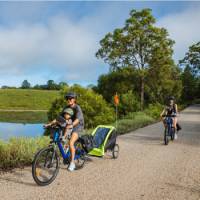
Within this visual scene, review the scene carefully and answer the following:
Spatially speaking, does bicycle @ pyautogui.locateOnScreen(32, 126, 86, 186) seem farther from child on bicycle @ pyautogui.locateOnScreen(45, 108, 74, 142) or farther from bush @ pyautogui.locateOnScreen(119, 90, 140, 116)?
bush @ pyautogui.locateOnScreen(119, 90, 140, 116)

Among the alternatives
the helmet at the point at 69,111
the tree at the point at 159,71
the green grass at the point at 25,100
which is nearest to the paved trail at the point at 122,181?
the helmet at the point at 69,111

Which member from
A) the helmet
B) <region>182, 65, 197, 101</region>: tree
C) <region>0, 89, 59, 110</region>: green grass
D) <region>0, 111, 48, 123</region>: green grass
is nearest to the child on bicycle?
the helmet

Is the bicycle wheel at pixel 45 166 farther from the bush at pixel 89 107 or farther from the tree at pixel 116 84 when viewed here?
the tree at pixel 116 84

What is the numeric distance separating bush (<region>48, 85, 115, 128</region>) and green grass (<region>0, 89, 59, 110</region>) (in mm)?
38795

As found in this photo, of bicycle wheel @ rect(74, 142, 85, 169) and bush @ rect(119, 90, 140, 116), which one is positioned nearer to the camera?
bicycle wheel @ rect(74, 142, 85, 169)

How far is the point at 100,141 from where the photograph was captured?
23.7 ft

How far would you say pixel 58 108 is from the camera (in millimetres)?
21125

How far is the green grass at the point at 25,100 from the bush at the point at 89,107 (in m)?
38.8

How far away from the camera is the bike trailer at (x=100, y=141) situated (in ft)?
21.8

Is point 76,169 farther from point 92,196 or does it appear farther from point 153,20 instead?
point 153,20

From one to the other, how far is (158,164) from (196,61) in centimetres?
4208

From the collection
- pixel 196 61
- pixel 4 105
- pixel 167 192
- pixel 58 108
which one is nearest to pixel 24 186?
pixel 167 192

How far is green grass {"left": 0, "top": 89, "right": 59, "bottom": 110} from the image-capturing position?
204ft

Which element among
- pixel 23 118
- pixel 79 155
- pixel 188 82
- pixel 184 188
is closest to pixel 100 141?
pixel 79 155
